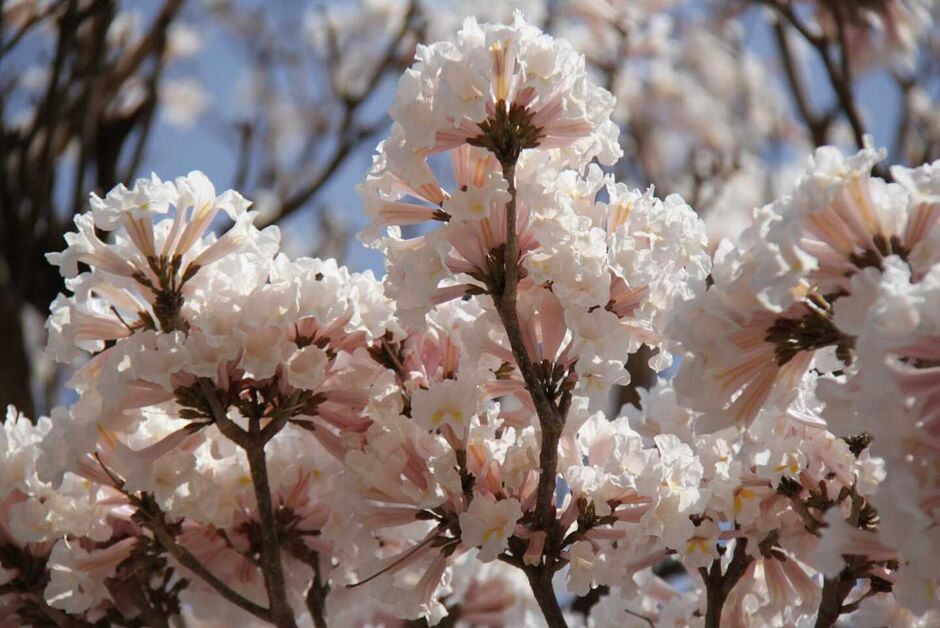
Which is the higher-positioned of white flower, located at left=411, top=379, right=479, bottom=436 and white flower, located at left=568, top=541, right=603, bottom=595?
white flower, located at left=411, top=379, right=479, bottom=436

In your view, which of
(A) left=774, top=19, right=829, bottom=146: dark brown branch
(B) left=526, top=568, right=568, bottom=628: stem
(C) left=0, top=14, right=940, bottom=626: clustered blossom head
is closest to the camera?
(C) left=0, top=14, right=940, bottom=626: clustered blossom head

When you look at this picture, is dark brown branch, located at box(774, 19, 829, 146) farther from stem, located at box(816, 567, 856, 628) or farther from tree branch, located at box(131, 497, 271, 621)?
tree branch, located at box(131, 497, 271, 621)

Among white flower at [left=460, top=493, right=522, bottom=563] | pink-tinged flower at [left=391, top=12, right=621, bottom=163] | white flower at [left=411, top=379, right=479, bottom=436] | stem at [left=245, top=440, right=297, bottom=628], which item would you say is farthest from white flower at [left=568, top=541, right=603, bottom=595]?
pink-tinged flower at [left=391, top=12, right=621, bottom=163]

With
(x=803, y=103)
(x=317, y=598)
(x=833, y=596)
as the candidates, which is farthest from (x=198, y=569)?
(x=803, y=103)

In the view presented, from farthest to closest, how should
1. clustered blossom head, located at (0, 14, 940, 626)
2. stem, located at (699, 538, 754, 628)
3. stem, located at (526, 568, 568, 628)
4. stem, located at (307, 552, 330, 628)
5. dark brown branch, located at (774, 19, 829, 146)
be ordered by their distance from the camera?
dark brown branch, located at (774, 19, 829, 146) < stem, located at (307, 552, 330, 628) < stem, located at (699, 538, 754, 628) < stem, located at (526, 568, 568, 628) < clustered blossom head, located at (0, 14, 940, 626)

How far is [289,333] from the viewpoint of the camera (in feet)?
5.91

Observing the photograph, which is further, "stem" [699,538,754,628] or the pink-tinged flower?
"stem" [699,538,754,628]

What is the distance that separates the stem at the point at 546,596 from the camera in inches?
69.2

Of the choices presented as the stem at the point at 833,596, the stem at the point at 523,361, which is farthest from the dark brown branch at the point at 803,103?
the stem at the point at 523,361

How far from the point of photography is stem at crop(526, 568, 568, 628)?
5.77ft

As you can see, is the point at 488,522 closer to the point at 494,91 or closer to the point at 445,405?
the point at 445,405

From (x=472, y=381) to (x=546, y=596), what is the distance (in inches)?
13.5

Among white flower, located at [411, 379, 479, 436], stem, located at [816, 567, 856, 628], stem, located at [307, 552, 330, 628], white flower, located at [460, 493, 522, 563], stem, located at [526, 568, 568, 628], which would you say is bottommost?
stem, located at [816, 567, 856, 628]

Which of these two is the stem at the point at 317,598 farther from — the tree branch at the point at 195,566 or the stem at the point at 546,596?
the stem at the point at 546,596
